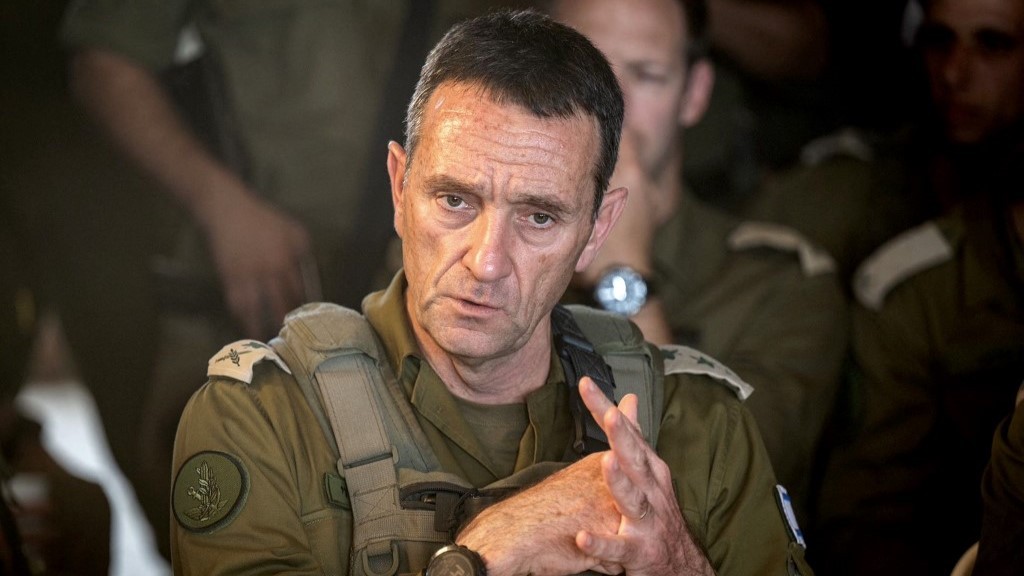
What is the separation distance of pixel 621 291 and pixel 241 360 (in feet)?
4.76

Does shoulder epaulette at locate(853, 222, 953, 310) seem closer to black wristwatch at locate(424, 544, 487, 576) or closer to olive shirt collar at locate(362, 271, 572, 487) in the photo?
olive shirt collar at locate(362, 271, 572, 487)

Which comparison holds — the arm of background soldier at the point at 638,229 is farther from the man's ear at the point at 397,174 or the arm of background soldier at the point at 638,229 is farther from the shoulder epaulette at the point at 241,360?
the shoulder epaulette at the point at 241,360

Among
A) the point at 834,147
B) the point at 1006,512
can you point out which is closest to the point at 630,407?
the point at 1006,512

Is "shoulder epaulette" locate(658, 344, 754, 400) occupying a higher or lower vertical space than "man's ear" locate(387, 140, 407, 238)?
lower

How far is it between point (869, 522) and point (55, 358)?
7.14 feet

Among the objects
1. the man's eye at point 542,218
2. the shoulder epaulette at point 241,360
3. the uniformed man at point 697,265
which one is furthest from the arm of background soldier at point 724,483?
the uniformed man at point 697,265

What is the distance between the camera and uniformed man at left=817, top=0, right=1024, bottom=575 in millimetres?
2965

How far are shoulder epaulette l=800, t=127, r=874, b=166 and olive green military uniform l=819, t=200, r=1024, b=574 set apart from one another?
41cm

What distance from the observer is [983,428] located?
294 cm

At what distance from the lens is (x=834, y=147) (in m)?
3.44

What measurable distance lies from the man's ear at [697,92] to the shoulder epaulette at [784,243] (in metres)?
0.34

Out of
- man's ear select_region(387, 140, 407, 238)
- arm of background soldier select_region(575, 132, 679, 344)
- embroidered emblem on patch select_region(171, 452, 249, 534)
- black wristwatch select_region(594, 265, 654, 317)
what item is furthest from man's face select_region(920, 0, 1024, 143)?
embroidered emblem on patch select_region(171, 452, 249, 534)

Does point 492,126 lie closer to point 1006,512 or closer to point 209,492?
point 209,492

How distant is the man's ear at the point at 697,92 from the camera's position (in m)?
3.34
